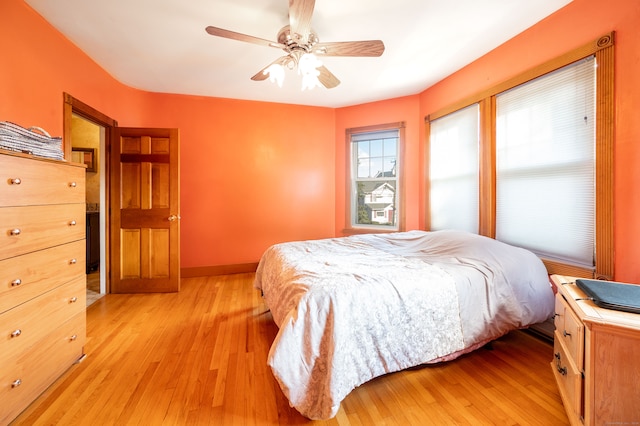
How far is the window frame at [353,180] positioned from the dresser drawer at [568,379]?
93.8 inches

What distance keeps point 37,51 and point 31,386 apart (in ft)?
7.87

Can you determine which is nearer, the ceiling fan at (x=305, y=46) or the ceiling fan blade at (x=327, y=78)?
the ceiling fan at (x=305, y=46)

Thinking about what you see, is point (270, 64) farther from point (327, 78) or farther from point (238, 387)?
point (238, 387)

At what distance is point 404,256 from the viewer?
228 cm

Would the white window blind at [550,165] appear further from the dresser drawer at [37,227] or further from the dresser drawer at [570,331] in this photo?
the dresser drawer at [37,227]

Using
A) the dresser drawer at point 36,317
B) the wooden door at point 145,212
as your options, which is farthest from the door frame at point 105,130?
the dresser drawer at point 36,317

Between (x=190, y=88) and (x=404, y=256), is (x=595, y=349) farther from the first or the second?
(x=190, y=88)

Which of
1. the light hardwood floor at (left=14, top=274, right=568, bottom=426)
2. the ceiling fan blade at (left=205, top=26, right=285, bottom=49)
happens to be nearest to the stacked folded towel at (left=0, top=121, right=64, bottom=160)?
the ceiling fan blade at (left=205, top=26, right=285, bottom=49)

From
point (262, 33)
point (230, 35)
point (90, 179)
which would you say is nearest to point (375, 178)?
point (262, 33)

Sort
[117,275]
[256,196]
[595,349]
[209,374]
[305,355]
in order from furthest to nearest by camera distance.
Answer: [256,196]
[117,275]
[209,374]
[305,355]
[595,349]

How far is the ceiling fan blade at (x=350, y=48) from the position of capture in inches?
72.5

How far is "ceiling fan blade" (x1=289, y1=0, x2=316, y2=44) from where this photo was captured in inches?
59.1

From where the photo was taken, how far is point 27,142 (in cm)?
144

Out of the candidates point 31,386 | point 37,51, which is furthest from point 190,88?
point 31,386
